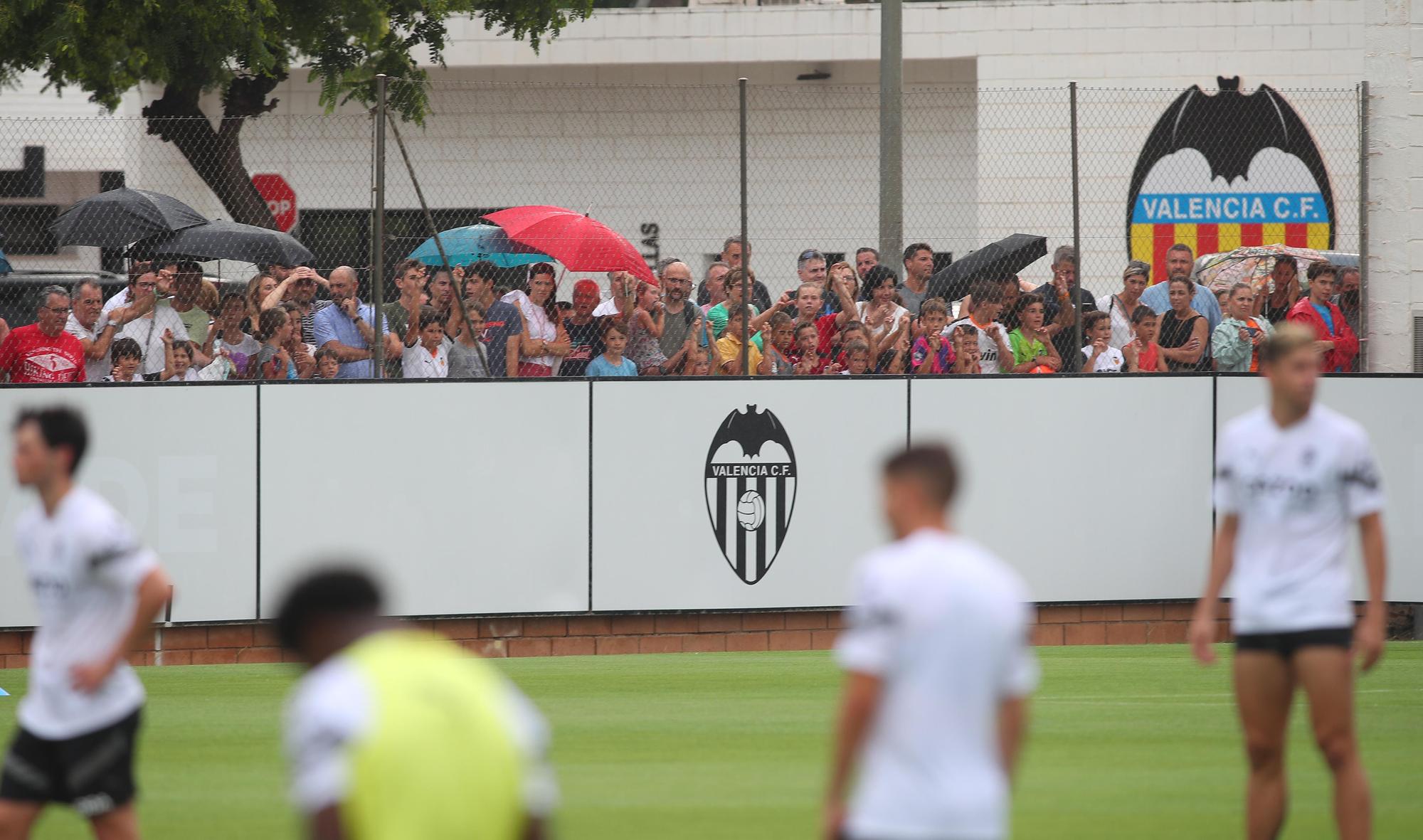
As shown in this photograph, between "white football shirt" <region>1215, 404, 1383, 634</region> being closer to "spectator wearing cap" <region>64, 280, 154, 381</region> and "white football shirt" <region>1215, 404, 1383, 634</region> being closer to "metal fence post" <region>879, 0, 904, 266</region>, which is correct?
"metal fence post" <region>879, 0, 904, 266</region>

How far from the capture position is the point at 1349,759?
6574 mm

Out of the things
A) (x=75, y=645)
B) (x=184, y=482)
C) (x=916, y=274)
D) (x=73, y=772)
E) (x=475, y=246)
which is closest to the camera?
(x=73, y=772)

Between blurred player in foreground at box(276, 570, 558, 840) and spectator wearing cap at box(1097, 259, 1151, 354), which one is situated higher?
spectator wearing cap at box(1097, 259, 1151, 354)

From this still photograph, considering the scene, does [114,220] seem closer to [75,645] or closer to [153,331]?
[153,331]

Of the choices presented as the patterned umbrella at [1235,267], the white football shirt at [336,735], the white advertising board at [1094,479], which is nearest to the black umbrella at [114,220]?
the white advertising board at [1094,479]

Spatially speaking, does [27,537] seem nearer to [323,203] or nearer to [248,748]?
[248,748]

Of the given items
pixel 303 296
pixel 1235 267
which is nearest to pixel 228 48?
pixel 303 296

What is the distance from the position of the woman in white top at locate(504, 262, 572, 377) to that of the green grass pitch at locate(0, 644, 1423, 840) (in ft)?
7.89

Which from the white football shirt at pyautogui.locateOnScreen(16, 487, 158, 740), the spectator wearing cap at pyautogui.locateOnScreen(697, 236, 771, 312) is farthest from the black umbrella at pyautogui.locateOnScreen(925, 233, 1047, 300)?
the white football shirt at pyautogui.locateOnScreen(16, 487, 158, 740)

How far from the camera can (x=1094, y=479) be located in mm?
14898

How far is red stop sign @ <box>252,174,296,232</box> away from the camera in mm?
20141

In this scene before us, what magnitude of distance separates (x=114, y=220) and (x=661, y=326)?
4.48 m

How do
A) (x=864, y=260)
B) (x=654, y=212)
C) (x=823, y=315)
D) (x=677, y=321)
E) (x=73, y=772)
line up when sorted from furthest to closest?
(x=654, y=212) → (x=864, y=260) → (x=823, y=315) → (x=677, y=321) → (x=73, y=772)

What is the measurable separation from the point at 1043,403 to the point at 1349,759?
8383 mm
